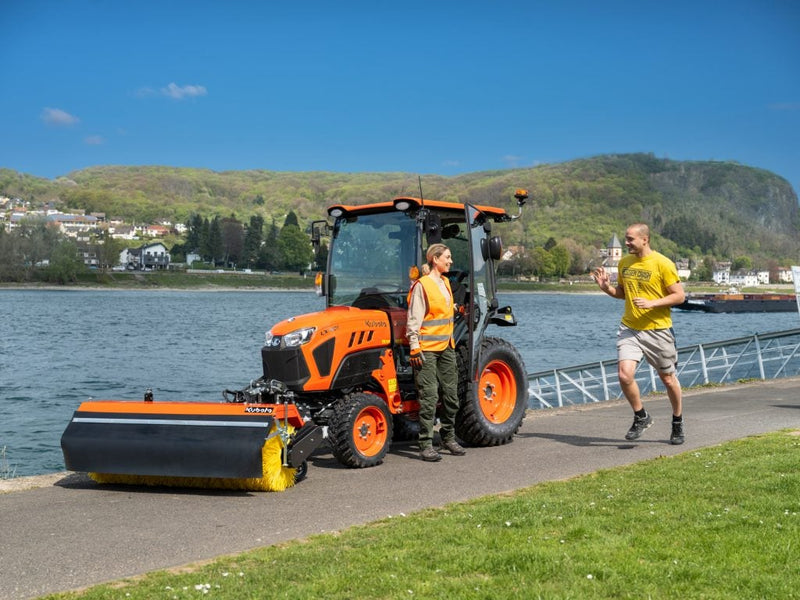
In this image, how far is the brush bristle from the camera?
8.20m

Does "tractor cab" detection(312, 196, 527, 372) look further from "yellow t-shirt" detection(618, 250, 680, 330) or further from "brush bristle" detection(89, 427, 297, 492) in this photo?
"brush bristle" detection(89, 427, 297, 492)

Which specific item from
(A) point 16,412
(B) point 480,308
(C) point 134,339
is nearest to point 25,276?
(C) point 134,339

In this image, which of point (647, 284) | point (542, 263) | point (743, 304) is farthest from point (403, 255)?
point (542, 263)

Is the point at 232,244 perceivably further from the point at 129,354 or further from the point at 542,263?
the point at 129,354

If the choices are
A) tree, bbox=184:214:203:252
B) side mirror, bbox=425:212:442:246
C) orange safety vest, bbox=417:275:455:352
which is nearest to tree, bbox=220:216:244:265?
tree, bbox=184:214:203:252

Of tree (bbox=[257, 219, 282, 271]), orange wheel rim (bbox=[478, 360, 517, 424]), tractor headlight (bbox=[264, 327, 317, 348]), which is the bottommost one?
orange wheel rim (bbox=[478, 360, 517, 424])

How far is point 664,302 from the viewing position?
32.7 feet

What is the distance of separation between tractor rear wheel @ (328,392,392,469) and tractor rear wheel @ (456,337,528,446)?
4.03 feet

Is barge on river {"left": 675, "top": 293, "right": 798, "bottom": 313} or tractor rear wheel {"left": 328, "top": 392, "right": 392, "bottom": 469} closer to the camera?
tractor rear wheel {"left": 328, "top": 392, "right": 392, "bottom": 469}

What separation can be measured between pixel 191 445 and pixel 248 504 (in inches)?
29.3

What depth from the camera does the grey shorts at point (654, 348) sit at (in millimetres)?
10227

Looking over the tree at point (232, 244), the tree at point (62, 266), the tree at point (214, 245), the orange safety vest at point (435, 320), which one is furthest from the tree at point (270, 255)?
the orange safety vest at point (435, 320)

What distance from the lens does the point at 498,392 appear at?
1127cm

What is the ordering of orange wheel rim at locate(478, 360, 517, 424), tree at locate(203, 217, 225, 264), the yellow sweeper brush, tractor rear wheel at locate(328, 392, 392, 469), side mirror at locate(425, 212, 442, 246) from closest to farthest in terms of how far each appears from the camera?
the yellow sweeper brush, tractor rear wheel at locate(328, 392, 392, 469), side mirror at locate(425, 212, 442, 246), orange wheel rim at locate(478, 360, 517, 424), tree at locate(203, 217, 225, 264)
